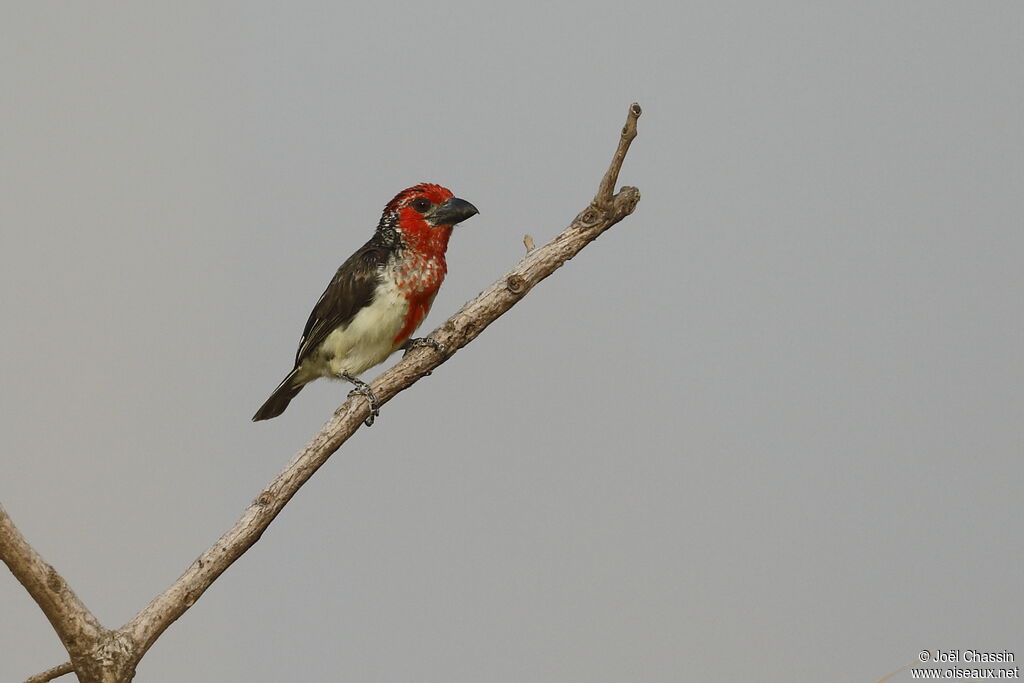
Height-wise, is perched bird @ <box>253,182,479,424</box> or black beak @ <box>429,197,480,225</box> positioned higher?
black beak @ <box>429,197,480,225</box>

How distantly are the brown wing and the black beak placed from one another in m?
0.28

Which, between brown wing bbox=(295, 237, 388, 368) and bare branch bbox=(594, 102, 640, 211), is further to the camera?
brown wing bbox=(295, 237, 388, 368)

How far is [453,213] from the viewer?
16.1 ft

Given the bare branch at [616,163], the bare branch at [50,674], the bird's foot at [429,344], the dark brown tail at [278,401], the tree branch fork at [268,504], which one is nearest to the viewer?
the tree branch fork at [268,504]

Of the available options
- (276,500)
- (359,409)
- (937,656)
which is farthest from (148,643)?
(937,656)

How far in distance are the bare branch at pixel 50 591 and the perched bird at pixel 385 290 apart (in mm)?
1351

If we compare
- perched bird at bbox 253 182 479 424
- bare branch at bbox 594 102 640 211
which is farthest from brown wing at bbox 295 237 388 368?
bare branch at bbox 594 102 640 211

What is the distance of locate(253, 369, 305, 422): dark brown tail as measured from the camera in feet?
16.8

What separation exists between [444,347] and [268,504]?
97 centimetres

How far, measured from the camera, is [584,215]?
15.1 feet

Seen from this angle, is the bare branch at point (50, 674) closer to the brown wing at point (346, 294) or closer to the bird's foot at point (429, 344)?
the brown wing at point (346, 294)

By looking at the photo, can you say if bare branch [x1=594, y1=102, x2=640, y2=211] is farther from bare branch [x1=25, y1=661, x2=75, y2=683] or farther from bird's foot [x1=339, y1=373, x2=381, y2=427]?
bare branch [x1=25, y1=661, x2=75, y2=683]

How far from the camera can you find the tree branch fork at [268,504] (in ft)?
12.8

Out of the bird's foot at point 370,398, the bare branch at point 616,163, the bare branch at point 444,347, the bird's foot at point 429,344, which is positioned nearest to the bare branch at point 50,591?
the bare branch at point 444,347
